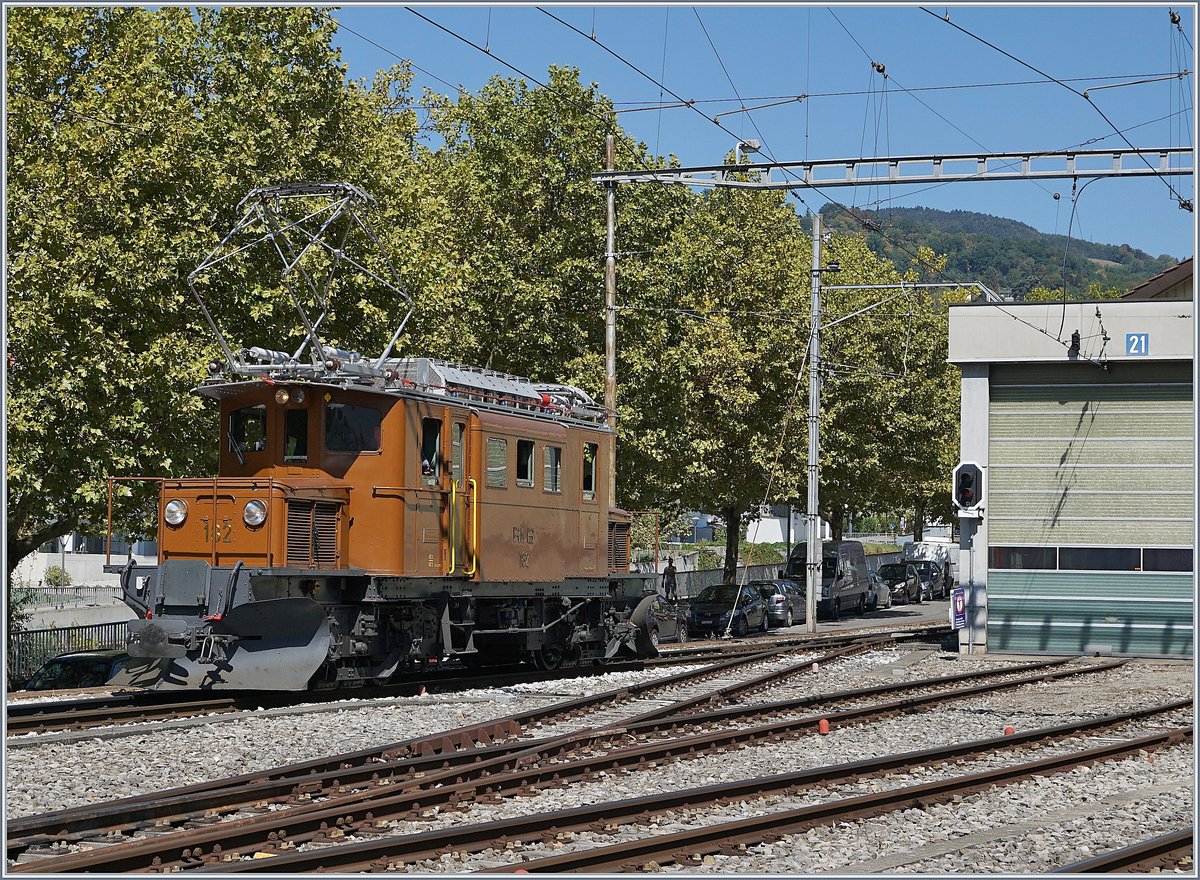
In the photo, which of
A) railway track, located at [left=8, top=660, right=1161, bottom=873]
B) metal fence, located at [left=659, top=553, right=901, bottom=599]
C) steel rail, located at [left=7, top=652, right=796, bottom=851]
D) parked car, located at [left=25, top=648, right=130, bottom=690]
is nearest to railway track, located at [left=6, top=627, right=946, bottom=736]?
parked car, located at [left=25, top=648, right=130, bottom=690]

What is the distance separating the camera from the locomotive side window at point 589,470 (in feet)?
70.8

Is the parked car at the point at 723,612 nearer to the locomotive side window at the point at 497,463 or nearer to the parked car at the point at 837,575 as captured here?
the parked car at the point at 837,575

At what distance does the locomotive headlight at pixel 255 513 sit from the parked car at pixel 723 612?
66.2ft

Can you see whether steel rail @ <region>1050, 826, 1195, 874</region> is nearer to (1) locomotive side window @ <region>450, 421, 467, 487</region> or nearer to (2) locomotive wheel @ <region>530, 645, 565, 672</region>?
(1) locomotive side window @ <region>450, 421, 467, 487</region>

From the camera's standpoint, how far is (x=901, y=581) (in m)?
52.0

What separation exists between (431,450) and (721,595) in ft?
62.9

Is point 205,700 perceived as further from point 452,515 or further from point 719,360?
point 719,360

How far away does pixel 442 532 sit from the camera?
17953 millimetres

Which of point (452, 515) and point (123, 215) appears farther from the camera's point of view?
point (123, 215)

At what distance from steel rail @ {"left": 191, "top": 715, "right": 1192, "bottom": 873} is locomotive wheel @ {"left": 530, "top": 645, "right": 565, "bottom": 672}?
9278 millimetres

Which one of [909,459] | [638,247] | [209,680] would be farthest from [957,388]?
[209,680]

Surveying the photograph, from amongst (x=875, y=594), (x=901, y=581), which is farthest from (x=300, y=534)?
(x=901, y=581)

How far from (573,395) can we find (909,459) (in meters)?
26.4

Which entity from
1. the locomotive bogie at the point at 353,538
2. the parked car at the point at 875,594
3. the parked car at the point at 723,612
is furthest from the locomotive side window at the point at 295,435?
the parked car at the point at 875,594
